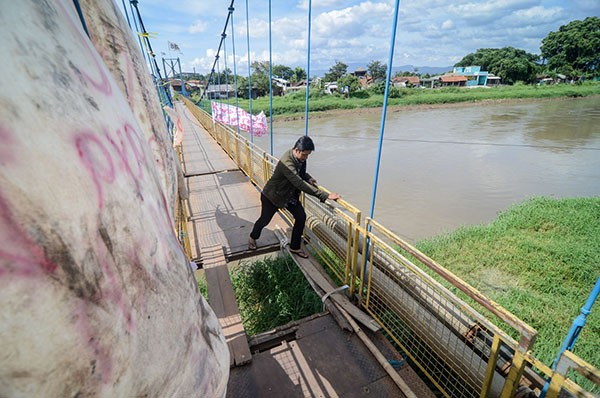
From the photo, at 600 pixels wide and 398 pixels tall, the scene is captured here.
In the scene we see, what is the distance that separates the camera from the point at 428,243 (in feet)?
20.9

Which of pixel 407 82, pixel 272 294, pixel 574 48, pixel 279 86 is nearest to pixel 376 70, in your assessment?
pixel 407 82

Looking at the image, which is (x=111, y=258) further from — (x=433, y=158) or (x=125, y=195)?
(x=433, y=158)

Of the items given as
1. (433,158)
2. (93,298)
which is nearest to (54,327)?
(93,298)

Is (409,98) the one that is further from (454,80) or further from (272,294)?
(272,294)

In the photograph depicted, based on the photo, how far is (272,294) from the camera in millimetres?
4219

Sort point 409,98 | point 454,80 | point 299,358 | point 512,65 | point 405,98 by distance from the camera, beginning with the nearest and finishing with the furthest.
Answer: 1. point 299,358
2. point 409,98
3. point 405,98
4. point 512,65
5. point 454,80

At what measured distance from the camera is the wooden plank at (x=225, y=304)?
92.7 inches

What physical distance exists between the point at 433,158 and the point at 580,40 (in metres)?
36.9

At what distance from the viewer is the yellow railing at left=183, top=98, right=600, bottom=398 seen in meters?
1.47

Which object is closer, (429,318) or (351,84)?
(429,318)

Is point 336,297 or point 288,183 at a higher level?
point 288,183

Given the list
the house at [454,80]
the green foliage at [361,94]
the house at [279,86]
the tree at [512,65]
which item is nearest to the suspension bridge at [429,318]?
the green foliage at [361,94]

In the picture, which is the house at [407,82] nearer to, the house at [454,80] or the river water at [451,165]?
the house at [454,80]

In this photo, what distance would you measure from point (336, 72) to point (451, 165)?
53025 millimetres
